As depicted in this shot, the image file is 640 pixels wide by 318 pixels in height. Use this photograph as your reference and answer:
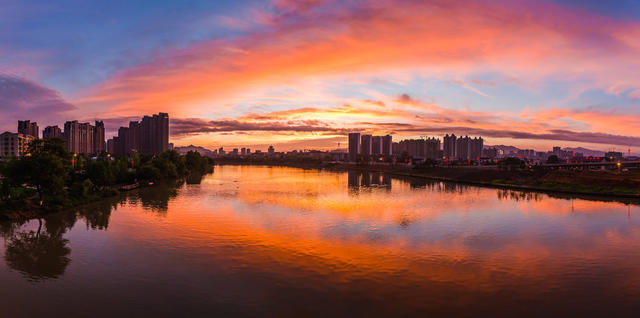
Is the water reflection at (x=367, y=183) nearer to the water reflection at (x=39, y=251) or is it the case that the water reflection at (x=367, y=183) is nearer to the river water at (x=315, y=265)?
the river water at (x=315, y=265)

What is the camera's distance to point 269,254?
22984mm

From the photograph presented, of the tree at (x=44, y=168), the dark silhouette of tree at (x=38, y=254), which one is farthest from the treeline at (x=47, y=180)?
the dark silhouette of tree at (x=38, y=254)

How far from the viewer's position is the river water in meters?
15.4

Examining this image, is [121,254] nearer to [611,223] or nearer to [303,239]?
[303,239]

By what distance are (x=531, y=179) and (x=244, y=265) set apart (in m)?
79.0

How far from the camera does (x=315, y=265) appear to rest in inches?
818

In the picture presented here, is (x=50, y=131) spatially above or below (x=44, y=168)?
above

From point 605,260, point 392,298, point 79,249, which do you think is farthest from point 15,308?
point 605,260

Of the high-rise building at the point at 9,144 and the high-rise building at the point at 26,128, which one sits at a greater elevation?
the high-rise building at the point at 26,128

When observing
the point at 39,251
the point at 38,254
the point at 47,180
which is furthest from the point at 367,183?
the point at 38,254

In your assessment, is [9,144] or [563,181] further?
[9,144]

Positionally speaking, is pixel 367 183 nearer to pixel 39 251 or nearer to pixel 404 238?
pixel 404 238

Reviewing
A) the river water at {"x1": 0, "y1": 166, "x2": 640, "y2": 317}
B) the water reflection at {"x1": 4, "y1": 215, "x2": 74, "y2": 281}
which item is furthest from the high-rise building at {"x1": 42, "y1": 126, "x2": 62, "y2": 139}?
the water reflection at {"x1": 4, "y1": 215, "x2": 74, "y2": 281}

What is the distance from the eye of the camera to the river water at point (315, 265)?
15.4 metres
